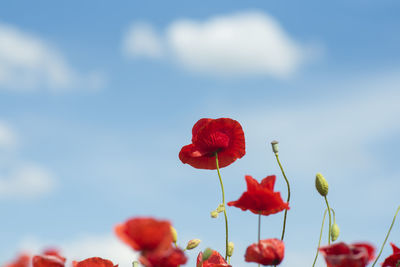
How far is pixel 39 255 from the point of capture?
3.50ft

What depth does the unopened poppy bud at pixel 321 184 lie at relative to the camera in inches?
58.7

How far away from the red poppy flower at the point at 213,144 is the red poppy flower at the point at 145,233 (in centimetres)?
75


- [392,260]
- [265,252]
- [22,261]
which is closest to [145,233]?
[22,261]

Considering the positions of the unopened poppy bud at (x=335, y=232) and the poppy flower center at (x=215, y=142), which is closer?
the unopened poppy bud at (x=335, y=232)

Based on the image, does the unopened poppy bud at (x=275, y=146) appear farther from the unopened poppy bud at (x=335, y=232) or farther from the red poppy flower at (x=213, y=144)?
the unopened poppy bud at (x=335, y=232)

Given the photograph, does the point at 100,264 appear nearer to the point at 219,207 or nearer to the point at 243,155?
the point at 219,207

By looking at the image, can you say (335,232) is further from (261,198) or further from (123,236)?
(123,236)

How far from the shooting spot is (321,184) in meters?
1.49

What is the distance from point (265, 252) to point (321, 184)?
41cm

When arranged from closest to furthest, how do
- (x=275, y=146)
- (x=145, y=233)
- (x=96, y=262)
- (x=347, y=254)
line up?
(x=145, y=233), (x=347, y=254), (x=96, y=262), (x=275, y=146)

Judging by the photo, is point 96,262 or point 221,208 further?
point 221,208

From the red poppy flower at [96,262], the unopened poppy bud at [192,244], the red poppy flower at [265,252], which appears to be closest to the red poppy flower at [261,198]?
the red poppy flower at [265,252]

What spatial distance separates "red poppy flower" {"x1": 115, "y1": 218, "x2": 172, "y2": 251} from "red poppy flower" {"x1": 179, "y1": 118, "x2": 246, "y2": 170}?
75cm

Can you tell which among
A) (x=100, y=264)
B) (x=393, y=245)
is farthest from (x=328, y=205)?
(x=100, y=264)
